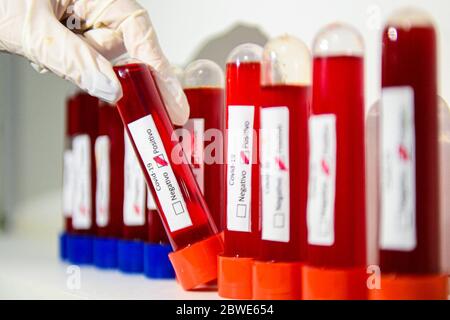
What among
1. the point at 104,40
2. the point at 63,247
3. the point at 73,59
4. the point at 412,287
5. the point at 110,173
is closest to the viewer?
the point at 412,287

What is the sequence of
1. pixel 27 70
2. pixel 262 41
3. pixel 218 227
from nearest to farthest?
pixel 218 227 < pixel 262 41 < pixel 27 70

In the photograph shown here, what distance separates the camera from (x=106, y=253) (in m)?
0.96

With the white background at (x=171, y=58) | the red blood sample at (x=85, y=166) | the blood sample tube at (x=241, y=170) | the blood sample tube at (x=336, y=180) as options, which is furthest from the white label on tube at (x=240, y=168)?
the red blood sample at (x=85, y=166)

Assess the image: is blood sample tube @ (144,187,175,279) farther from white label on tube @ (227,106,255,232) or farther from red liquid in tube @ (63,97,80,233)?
red liquid in tube @ (63,97,80,233)

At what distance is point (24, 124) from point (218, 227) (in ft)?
3.36

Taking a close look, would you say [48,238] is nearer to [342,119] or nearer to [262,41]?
[262,41]

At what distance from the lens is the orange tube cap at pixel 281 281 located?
616 mm

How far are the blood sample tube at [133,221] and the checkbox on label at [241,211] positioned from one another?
25 cm

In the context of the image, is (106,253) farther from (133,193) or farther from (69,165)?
(69,165)

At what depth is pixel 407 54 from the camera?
1.83 ft

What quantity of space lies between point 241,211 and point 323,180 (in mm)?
136

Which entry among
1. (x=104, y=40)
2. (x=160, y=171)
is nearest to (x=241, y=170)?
(x=160, y=171)

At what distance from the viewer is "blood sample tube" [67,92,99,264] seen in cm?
104
